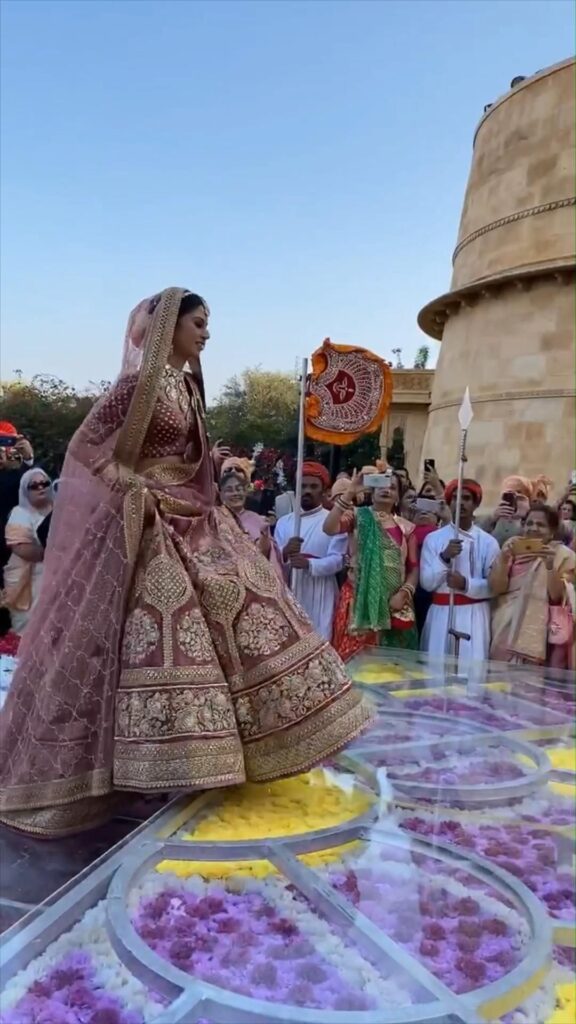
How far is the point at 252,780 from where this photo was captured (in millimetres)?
2592

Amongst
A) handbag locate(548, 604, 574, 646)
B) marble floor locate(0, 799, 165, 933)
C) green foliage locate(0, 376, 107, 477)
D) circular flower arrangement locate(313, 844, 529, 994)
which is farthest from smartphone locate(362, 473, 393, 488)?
green foliage locate(0, 376, 107, 477)

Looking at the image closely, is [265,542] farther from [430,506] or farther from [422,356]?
[422,356]

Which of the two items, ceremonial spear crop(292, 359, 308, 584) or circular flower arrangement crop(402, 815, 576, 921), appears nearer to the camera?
circular flower arrangement crop(402, 815, 576, 921)

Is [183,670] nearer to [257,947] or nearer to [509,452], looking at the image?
[257,947]

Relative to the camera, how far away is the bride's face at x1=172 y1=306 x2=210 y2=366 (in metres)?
2.85

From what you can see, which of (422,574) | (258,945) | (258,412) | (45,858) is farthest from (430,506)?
(258,412)

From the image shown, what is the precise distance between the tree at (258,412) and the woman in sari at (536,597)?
23074 mm

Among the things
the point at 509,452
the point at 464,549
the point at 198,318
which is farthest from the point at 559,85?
the point at 198,318

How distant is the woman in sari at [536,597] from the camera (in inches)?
181

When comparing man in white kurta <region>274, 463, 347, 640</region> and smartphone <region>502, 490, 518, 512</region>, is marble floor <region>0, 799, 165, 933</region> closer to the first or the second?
man in white kurta <region>274, 463, 347, 640</region>

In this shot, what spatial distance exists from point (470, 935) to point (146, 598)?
1.28 m

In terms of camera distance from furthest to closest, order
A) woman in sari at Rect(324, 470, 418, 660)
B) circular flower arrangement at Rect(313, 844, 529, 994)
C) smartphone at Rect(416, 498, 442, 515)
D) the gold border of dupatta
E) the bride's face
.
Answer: smartphone at Rect(416, 498, 442, 515) < woman in sari at Rect(324, 470, 418, 660) < the bride's face < the gold border of dupatta < circular flower arrangement at Rect(313, 844, 529, 994)

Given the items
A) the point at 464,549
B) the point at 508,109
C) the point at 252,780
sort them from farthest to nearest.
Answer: the point at 508,109 < the point at 464,549 < the point at 252,780

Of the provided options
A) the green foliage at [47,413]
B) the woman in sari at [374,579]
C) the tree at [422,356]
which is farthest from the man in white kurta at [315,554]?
the tree at [422,356]
